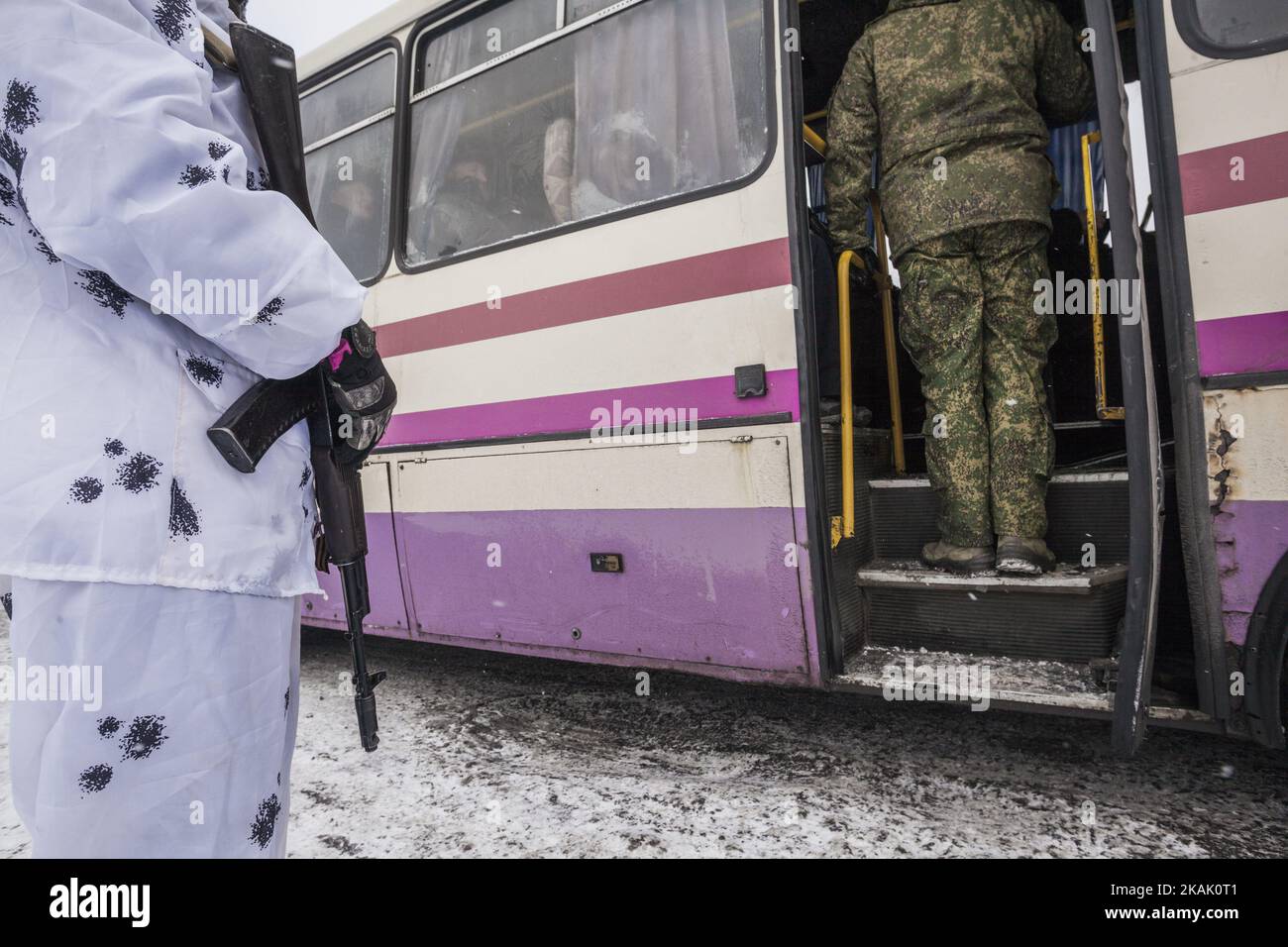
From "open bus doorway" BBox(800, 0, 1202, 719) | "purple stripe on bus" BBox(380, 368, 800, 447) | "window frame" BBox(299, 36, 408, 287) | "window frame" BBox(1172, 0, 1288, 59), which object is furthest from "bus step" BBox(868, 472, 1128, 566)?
"window frame" BBox(299, 36, 408, 287)

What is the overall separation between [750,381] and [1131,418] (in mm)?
1054

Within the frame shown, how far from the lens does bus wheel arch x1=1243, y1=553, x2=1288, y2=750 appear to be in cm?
190

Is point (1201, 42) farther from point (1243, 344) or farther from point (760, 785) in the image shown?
point (760, 785)

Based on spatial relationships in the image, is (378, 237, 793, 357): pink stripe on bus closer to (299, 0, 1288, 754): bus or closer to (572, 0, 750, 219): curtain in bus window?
(299, 0, 1288, 754): bus

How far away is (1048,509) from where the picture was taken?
265cm

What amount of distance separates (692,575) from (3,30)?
83.8 inches

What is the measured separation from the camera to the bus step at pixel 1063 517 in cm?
252

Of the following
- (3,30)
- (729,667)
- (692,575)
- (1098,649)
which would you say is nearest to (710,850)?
(729,667)

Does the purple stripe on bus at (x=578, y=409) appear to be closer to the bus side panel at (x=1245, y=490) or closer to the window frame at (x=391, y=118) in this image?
the window frame at (x=391, y=118)

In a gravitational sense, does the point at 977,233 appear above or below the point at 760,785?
above

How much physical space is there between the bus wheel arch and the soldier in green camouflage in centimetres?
61

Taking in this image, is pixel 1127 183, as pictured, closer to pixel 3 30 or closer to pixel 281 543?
pixel 281 543

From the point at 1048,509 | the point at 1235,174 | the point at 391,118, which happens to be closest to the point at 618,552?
the point at 1048,509

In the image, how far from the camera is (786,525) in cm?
244
